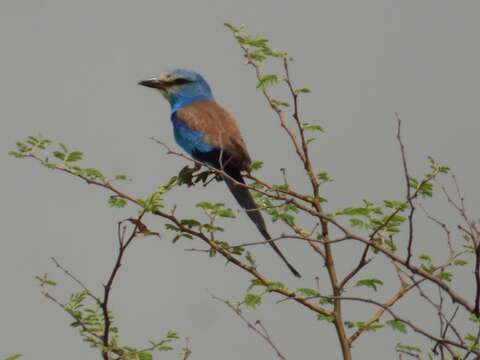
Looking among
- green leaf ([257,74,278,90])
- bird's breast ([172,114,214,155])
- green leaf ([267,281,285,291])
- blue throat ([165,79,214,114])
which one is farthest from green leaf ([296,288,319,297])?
blue throat ([165,79,214,114])

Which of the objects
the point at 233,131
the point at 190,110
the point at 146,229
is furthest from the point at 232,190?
the point at 146,229

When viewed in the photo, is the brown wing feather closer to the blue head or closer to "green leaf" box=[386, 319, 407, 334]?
the blue head

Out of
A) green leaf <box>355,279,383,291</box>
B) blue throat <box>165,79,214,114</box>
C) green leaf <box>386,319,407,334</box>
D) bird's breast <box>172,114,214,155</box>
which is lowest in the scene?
green leaf <box>386,319,407,334</box>

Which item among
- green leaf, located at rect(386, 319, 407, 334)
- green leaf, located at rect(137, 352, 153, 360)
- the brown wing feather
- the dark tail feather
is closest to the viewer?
green leaf, located at rect(137, 352, 153, 360)

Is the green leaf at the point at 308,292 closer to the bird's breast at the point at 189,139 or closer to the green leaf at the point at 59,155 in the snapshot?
the green leaf at the point at 59,155

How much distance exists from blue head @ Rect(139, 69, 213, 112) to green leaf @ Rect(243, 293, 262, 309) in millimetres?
2456

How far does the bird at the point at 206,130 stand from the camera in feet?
15.1

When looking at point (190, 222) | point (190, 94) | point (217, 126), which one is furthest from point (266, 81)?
point (190, 94)

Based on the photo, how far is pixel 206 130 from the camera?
511 centimetres

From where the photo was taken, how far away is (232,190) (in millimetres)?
4617

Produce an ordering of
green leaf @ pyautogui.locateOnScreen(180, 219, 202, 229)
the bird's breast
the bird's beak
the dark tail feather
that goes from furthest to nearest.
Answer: the bird's beak < the bird's breast < the dark tail feather < green leaf @ pyautogui.locateOnScreen(180, 219, 202, 229)

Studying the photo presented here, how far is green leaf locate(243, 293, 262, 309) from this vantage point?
11.4 feet

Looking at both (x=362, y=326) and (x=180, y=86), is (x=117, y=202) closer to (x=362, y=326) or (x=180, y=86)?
(x=362, y=326)

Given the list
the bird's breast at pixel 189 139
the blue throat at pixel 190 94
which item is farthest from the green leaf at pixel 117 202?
the blue throat at pixel 190 94
